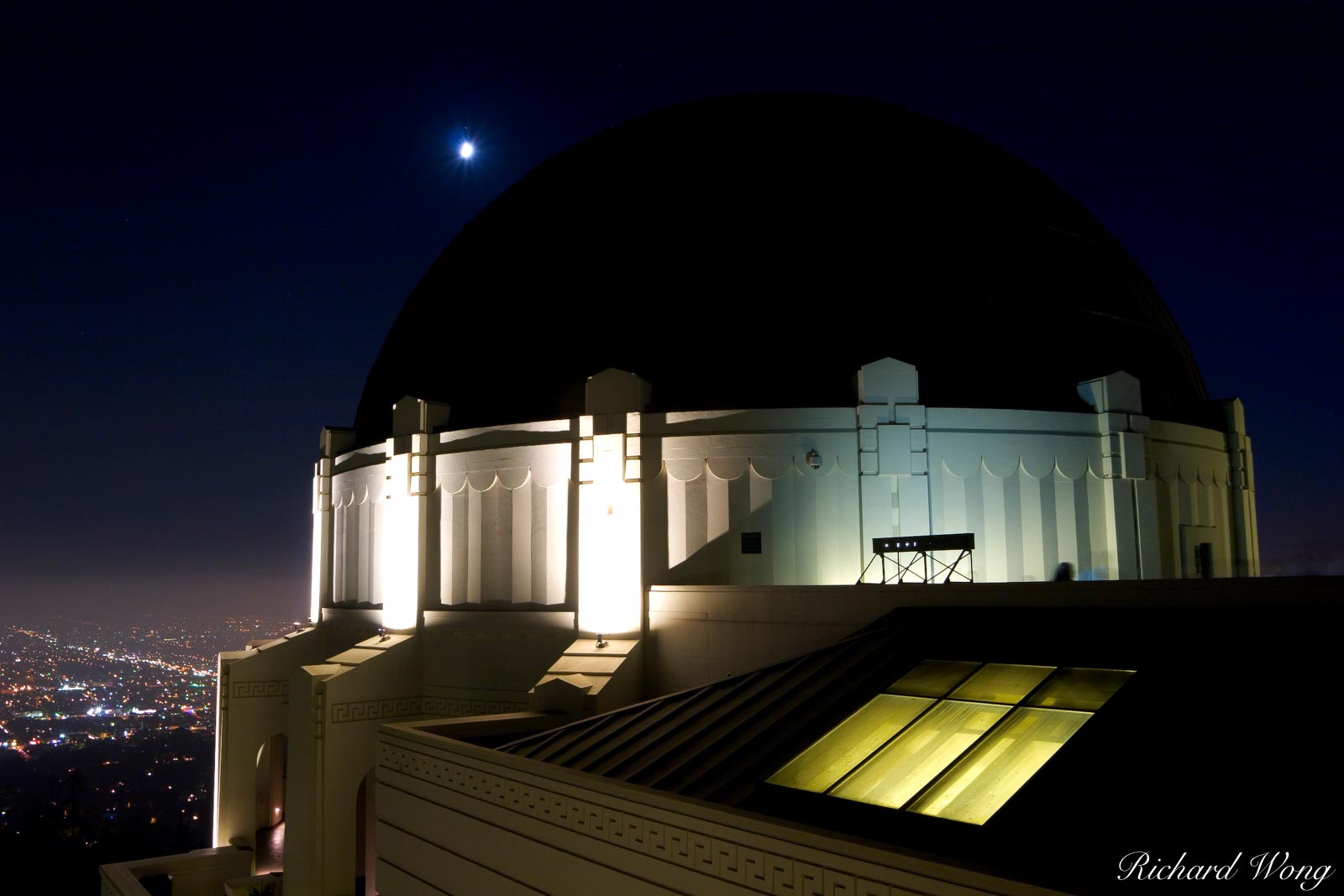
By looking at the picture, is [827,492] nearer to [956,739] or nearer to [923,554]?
[923,554]

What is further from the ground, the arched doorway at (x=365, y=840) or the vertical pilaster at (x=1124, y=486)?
the vertical pilaster at (x=1124, y=486)

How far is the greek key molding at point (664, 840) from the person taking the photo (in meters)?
8.10

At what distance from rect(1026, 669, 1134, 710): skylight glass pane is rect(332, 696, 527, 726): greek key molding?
1265 centimetres

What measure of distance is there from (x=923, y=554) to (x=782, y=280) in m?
7.39

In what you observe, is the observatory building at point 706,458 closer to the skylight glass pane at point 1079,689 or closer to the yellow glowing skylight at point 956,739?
the yellow glowing skylight at point 956,739

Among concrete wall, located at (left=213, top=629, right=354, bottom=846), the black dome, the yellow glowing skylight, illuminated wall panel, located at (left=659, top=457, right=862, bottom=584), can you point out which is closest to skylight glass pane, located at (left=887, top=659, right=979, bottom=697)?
the yellow glowing skylight

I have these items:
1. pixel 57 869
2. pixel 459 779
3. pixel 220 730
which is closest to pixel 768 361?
pixel 459 779

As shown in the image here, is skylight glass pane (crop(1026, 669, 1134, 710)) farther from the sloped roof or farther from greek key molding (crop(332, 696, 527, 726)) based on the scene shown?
greek key molding (crop(332, 696, 527, 726))

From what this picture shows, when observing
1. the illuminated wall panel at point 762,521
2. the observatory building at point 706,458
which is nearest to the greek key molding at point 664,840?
the observatory building at point 706,458

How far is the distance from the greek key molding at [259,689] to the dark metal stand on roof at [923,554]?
15489 millimetres

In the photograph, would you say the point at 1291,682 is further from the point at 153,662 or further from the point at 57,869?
the point at 153,662

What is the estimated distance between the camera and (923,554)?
17281 mm

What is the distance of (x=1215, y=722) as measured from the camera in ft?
26.9

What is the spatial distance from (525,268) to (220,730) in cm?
1364
